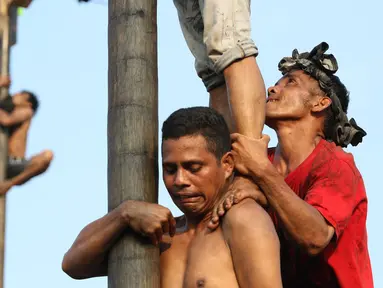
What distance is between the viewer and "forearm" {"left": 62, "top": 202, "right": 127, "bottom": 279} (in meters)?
6.93

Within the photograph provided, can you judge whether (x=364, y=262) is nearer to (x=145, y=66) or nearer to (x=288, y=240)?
(x=288, y=240)

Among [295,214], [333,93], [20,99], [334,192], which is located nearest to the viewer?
[20,99]

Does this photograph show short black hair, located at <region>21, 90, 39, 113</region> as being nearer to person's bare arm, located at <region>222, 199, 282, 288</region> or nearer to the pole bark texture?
the pole bark texture

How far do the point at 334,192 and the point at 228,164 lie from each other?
4.29ft

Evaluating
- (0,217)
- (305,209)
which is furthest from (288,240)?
(0,217)

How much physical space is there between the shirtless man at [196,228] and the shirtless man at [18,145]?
2.70 m

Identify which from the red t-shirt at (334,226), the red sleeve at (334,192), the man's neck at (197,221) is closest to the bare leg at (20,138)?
the man's neck at (197,221)

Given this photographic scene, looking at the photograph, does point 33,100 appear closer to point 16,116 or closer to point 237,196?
point 16,116

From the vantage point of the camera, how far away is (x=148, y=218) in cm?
683

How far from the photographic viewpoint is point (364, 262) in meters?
8.69

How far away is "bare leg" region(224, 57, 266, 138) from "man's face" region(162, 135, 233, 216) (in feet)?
1.30

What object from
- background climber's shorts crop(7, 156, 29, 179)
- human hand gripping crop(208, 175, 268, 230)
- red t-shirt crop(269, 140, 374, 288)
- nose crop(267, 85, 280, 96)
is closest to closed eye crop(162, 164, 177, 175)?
human hand gripping crop(208, 175, 268, 230)

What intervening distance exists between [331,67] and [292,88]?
1.35ft

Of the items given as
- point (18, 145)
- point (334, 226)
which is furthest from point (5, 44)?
point (334, 226)
